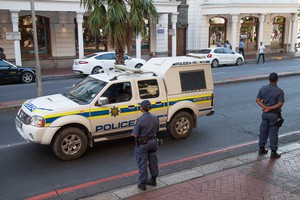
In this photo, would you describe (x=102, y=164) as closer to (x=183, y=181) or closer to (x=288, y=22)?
(x=183, y=181)

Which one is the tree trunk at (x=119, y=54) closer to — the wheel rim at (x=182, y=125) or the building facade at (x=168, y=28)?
the wheel rim at (x=182, y=125)

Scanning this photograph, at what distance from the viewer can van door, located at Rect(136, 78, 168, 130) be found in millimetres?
8375

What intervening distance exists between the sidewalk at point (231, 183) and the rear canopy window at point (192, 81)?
7.48 ft

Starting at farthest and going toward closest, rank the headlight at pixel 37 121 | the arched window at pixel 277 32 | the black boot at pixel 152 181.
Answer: the arched window at pixel 277 32 → the headlight at pixel 37 121 → the black boot at pixel 152 181

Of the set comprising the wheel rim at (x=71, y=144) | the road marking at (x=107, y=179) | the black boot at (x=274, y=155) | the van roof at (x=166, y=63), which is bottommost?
the road marking at (x=107, y=179)

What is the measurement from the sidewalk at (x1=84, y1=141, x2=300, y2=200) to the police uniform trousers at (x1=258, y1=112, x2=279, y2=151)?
340mm

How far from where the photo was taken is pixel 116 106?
314 inches

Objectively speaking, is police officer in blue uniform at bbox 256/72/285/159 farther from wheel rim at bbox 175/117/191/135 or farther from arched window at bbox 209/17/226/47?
arched window at bbox 209/17/226/47

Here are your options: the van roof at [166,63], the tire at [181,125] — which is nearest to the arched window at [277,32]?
the van roof at [166,63]

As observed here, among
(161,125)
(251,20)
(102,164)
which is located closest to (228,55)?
(251,20)

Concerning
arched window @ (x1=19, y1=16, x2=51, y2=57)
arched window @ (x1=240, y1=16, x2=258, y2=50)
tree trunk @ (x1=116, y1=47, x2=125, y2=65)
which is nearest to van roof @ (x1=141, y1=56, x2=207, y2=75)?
tree trunk @ (x1=116, y1=47, x2=125, y2=65)

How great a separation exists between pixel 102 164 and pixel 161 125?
1930 millimetres

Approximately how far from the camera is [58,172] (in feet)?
22.9

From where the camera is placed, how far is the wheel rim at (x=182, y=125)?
8.95 m
